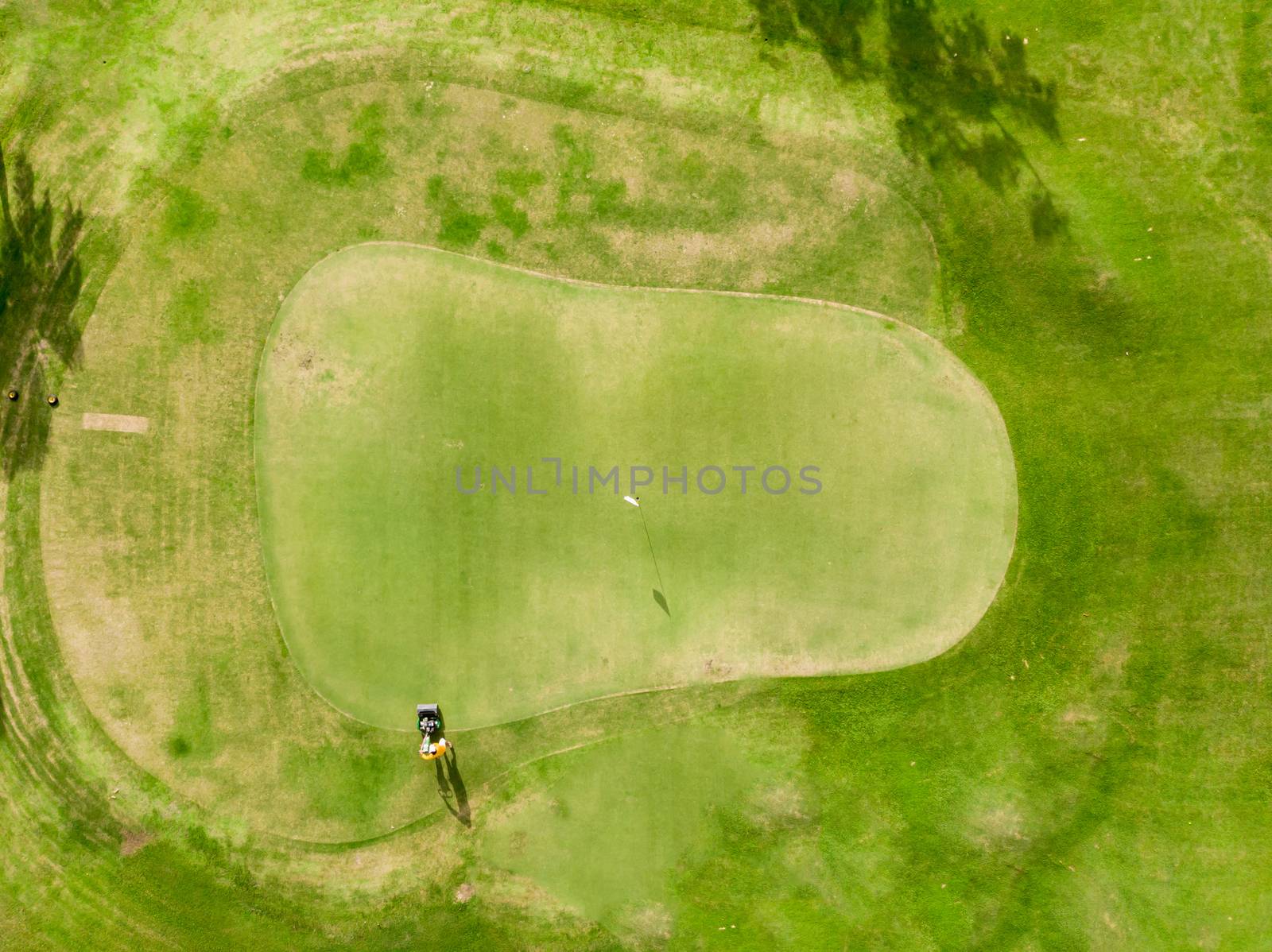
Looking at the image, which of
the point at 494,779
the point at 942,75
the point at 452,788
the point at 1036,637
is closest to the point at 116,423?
the point at 452,788

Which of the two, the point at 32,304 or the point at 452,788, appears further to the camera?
the point at 32,304

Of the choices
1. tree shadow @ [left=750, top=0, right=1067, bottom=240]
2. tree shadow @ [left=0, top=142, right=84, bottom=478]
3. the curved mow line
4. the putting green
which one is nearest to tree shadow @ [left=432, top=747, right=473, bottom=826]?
the curved mow line

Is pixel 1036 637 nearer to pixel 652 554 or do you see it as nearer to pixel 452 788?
pixel 652 554

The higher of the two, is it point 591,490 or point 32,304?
point 32,304

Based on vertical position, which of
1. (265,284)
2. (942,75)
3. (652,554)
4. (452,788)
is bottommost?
(452,788)

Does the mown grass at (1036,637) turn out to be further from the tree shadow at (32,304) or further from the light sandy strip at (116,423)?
the light sandy strip at (116,423)

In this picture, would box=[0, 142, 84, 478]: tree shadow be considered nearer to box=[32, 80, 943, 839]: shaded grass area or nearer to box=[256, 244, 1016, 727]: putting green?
box=[32, 80, 943, 839]: shaded grass area

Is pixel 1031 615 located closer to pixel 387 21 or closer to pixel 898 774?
pixel 898 774
